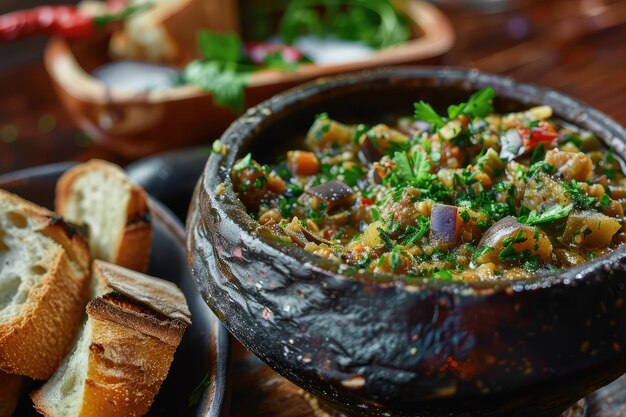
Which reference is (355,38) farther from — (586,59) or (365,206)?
(365,206)

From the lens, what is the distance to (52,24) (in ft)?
12.4

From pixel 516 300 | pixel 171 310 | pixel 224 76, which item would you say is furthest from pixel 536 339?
pixel 224 76

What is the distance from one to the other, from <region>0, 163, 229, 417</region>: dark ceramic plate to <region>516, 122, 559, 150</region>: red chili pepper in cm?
104

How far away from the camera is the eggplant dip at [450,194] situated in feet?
5.43

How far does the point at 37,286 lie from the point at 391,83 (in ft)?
4.27

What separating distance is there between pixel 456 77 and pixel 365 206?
2.19 ft

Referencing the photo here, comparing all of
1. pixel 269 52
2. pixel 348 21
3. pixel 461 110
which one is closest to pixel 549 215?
pixel 461 110

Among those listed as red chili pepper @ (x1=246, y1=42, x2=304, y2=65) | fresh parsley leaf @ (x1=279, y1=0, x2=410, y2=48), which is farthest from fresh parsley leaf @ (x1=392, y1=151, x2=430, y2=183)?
fresh parsley leaf @ (x1=279, y1=0, x2=410, y2=48)

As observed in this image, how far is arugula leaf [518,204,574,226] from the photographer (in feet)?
5.62

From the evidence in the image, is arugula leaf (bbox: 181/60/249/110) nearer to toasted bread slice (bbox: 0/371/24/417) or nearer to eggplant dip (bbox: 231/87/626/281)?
eggplant dip (bbox: 231/87/626/281)

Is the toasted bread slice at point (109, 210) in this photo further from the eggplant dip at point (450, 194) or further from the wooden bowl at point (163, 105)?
the wooden bowl at point (163, 105)

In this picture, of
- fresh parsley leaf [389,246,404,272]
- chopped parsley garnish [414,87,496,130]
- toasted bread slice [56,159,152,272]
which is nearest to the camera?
fresh parsley leaf [389,246,404,272]

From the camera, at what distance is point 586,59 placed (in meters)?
4.00

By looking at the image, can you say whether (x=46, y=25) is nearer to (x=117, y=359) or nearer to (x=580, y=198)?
(x=117, y=359)
